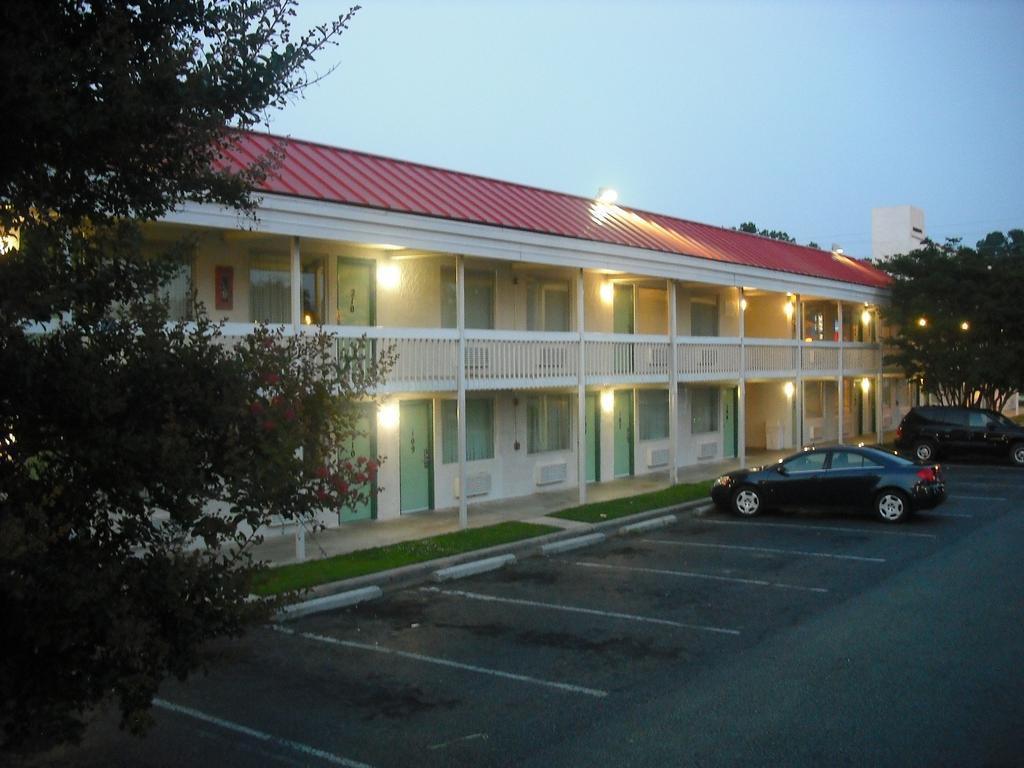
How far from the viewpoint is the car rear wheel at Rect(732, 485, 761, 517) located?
19.3 m

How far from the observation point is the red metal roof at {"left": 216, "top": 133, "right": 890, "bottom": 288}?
16.0m

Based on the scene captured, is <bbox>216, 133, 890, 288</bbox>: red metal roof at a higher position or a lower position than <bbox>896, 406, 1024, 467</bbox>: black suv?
higher

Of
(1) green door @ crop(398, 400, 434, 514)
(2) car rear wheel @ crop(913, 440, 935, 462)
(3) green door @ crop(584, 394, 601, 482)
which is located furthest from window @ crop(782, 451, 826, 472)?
(2) car rear wheel @ crop(913, 440, 935, 462)

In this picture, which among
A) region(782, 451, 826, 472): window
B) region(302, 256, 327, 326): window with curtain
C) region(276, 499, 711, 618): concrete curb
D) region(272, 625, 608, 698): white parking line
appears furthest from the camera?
region(782, 451, 826, 472): window

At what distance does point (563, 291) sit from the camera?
23094 mm

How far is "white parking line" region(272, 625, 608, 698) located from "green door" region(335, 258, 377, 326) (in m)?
7.80

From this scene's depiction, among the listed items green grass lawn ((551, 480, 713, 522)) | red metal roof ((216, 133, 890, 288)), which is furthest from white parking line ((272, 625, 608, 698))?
green grass lawn ((551, 480, 713, 522))

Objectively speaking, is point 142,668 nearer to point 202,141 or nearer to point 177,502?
point 177,502

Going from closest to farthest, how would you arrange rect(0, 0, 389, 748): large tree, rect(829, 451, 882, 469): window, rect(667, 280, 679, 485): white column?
rect(0, 0, 389, 748): large tree < rect(829, 451, 882, 469): window < rect(667, 280, 679, 485): white column

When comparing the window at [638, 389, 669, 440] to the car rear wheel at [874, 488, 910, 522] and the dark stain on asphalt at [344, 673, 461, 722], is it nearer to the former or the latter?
the car rear wheel at [874, 488, 910, 522]

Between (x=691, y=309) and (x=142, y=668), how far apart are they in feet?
80.3

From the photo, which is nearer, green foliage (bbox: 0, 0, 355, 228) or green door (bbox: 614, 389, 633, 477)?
green foliage (bbox: 0, 0, 355, 228)

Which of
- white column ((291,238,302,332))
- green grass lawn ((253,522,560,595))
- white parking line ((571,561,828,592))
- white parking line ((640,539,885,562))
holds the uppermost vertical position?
white column ((291,238,302,332))

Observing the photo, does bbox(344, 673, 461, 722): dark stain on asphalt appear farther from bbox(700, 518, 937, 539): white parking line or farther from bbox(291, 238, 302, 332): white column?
bbox(700, 518, 937, 539): white parking line
